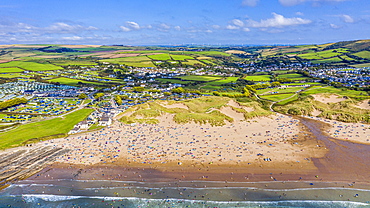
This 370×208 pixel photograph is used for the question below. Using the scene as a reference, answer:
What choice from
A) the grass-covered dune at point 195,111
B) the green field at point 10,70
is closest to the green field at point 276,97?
the grass-covered dune at point 195,111

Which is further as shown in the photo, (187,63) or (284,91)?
(187,63)

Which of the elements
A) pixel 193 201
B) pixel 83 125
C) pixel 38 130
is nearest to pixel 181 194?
pixel 193 201

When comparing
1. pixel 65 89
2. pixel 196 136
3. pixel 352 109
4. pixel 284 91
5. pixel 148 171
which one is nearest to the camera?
pixel 148 171

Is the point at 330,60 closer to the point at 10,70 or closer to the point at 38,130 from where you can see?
the point at 38,130

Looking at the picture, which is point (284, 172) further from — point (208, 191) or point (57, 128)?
point (57, 128)

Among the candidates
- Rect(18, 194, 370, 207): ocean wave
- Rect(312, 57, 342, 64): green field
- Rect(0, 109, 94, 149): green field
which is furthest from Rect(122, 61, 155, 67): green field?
Rect(18, 194, 370, 207): ocean wave

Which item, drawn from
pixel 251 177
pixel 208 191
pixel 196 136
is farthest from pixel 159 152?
pixel 251 177

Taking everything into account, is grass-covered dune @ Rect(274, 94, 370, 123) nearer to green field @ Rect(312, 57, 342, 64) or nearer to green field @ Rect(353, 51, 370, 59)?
green field @ Rect(312, 57, 342, 64)
